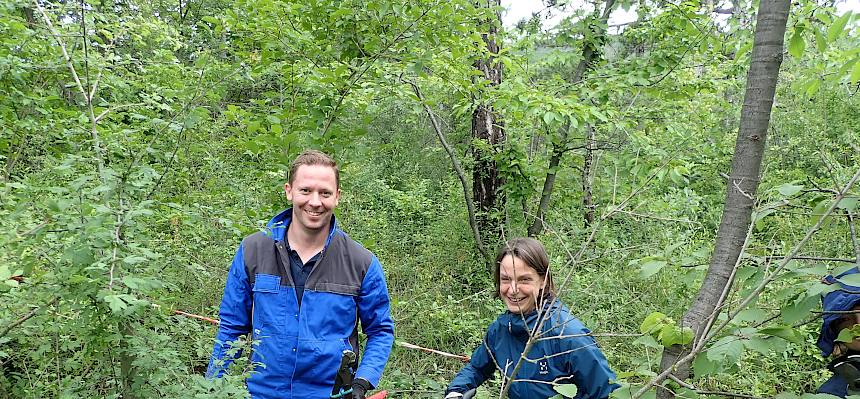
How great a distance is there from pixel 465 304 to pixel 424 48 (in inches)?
113

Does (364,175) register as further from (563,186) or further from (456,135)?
(563,186)

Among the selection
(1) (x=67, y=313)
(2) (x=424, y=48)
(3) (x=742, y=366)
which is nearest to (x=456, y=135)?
(2) (x=424, y=48)

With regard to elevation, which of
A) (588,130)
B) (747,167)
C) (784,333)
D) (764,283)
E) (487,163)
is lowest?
(784,333)

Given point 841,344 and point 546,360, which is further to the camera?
point 546,360

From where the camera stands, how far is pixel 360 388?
2.35m

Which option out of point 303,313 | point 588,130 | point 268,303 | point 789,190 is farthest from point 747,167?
point 588,130

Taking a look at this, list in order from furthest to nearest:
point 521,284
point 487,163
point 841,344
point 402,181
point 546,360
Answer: point 402,181 < point 487,163 < point 521,284 < point 546,360 < point 841,344

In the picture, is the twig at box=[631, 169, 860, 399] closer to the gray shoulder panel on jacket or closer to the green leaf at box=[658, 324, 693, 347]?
the green leaf at box=[658, 324, 693, 347]

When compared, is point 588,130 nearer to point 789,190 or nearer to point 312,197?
point 312,197

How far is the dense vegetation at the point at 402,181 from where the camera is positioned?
1.64m

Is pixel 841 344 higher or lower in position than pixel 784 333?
lower

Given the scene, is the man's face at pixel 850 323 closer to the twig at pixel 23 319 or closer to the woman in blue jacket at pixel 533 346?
the woman in blue jacket at pixel 533 346

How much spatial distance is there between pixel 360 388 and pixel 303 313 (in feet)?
1.28

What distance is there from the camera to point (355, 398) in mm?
2305
